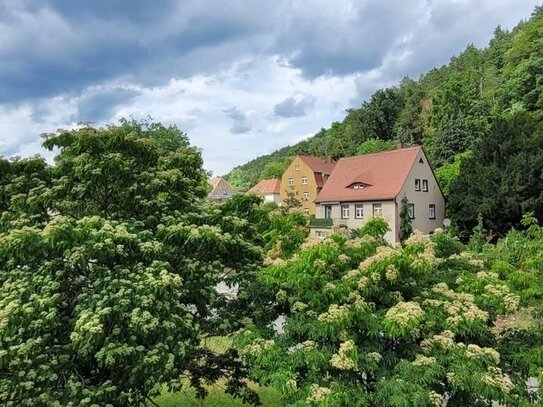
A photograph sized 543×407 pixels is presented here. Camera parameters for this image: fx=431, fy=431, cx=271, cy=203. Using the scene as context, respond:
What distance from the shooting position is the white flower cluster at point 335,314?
666 cm

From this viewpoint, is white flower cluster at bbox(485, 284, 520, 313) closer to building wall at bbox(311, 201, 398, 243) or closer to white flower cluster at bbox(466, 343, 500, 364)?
white flower cluster at bbox(466, 343, 500, 364)

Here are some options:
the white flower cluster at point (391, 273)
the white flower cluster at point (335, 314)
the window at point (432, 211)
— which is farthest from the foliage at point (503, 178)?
the white flower cluster at point (335, 314)

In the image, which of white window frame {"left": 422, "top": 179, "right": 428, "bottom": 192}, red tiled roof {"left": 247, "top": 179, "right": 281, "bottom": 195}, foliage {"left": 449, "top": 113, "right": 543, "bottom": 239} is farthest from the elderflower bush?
red tiled roof {"left": 247, "top": 179, "right": 281, "bottom": 195}

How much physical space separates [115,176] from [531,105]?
150 ft

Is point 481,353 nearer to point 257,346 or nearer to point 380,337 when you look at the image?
point 380,337

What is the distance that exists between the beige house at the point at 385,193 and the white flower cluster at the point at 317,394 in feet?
97.5

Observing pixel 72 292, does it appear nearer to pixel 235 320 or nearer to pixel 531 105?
pixel 235 320

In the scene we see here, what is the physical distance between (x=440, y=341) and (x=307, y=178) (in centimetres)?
4708

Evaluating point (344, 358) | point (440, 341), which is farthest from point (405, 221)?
point (344, 358)

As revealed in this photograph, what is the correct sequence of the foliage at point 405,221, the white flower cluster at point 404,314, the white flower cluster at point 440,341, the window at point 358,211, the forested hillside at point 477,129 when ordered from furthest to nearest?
the window at point 358,211, the foliage at point 405,221, the forested hillside at point 477,129, the white flower cluster at point 440,341, the white flower cluster at point 404,314

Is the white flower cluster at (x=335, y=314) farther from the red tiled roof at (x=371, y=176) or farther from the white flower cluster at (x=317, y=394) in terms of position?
the red tiled roof at (x=371, y=176)

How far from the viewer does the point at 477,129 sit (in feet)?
160

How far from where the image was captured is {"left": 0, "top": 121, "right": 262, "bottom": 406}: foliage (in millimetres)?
6516

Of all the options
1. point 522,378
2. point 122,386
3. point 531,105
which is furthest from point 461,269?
point 531,105
